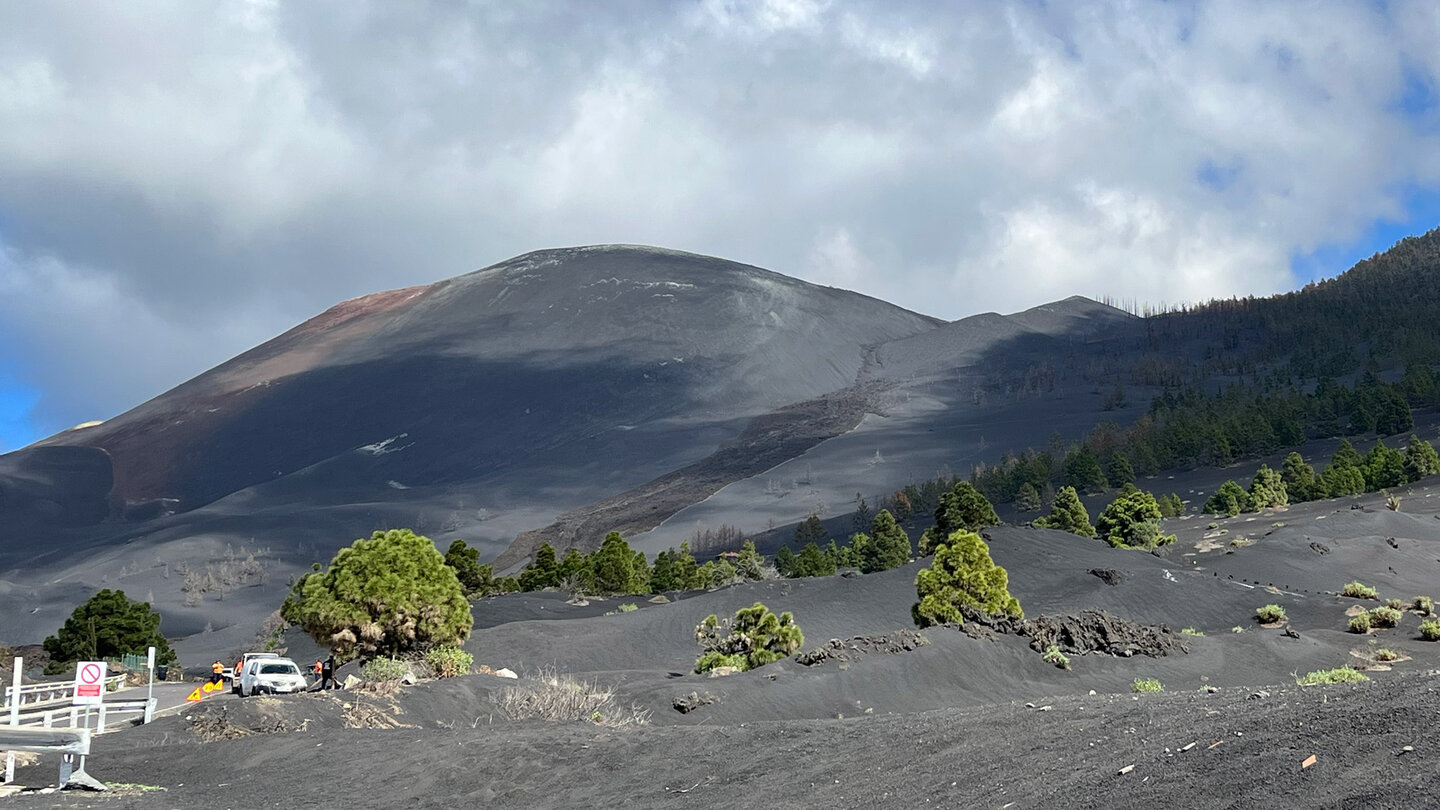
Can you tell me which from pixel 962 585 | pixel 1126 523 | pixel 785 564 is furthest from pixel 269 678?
pixel 785 564

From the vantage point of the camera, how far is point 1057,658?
20.0 m

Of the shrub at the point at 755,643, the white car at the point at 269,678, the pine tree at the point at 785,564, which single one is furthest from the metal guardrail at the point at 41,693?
the pine tree at the point at 785,564

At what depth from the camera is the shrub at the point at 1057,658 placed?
1996cm

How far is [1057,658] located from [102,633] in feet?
108

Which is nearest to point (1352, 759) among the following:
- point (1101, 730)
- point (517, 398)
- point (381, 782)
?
point (1101, 730)

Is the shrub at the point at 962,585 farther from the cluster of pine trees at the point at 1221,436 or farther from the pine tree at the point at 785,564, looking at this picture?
the cluster of pine trees at the point at 1221,436

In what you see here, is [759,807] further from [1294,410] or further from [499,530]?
[499,530]

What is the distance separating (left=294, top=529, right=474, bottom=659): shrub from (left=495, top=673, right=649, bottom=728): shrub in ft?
14.7

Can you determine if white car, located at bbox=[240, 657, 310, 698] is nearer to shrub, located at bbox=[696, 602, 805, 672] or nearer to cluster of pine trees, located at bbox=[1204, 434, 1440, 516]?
shrub, located at bbox=[696, 602, 805, 672]

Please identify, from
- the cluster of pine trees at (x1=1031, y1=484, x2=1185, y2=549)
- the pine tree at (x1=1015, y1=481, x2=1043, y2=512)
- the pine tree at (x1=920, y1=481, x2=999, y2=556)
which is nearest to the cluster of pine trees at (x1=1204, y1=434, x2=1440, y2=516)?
the cluster of pine trees at (x1=1031, y1=484, x2=1185, y2=549)

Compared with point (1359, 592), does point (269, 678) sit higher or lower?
higher

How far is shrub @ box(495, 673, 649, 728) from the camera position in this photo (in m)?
15.0

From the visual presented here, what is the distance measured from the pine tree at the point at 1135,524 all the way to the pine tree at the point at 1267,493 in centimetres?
1272

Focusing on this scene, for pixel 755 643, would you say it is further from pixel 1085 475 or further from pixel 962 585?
pixel 1085 475
